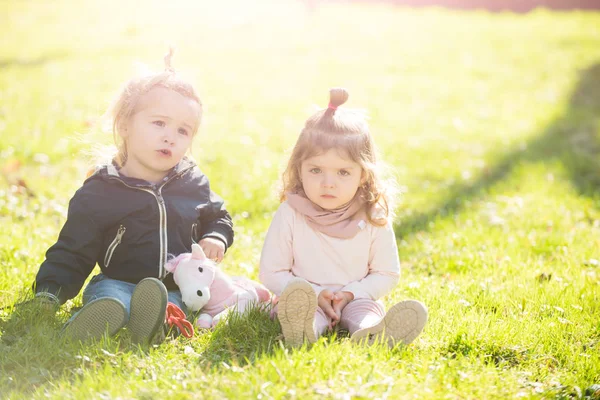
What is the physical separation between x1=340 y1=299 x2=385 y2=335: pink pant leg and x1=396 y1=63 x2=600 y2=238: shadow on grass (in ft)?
6.61

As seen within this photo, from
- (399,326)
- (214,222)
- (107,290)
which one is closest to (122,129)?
(214,222)

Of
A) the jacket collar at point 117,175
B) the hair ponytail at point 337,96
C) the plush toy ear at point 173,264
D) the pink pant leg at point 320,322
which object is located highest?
the hair ponytail at point 337,96

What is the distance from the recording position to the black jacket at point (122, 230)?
3492mm

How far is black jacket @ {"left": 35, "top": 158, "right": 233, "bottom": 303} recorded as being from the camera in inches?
137

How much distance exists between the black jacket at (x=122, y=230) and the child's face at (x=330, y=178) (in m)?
0.74

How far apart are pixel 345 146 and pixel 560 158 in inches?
203

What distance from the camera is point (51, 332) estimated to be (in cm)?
318

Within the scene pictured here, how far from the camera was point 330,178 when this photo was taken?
349cm

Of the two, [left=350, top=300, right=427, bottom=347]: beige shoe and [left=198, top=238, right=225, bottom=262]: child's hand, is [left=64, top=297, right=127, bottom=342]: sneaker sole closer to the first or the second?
[left=198, top=238, right=225, bottom=262]: child's hand

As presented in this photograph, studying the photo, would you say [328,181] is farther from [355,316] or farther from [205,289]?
[205,289]

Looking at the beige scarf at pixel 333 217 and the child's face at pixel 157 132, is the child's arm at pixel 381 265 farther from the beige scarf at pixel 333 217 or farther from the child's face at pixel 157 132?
the child's face at pixel 157 132

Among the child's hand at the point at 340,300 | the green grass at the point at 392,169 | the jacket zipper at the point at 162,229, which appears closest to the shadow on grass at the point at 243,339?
the green grass at the point at 392,169

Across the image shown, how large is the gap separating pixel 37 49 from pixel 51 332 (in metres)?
11.8

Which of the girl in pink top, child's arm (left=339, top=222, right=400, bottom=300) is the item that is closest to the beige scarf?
the girl in pink top
